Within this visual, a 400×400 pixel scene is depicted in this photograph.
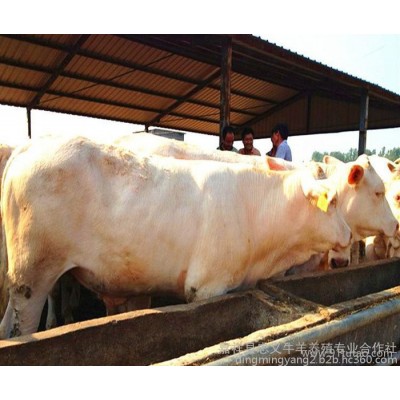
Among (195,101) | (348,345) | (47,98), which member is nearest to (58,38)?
(47,98)

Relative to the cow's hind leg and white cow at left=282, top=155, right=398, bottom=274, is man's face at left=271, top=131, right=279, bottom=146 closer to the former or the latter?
white cow at left=282, top=155, right=398, bottom=274

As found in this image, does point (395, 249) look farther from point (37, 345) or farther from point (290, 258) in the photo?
point (37, 345)

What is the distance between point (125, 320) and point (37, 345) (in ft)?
1.79

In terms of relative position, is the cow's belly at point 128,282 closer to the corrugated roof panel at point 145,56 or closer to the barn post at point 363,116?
the corrugated roof panel at point 145,56

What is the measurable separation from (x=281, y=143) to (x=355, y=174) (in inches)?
93.2

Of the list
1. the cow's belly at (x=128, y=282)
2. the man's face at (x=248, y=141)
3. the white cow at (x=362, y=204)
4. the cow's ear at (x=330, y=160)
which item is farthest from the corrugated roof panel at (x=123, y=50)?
the cow's belly at (x=128, y=282)

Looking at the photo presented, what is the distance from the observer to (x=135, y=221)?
3174 millimetres

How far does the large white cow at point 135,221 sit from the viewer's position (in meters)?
3.04

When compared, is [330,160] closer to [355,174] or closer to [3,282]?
[355,174]

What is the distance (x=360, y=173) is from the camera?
4.55m

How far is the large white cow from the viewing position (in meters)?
3.04

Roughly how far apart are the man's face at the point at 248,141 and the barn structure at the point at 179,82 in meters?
2.13

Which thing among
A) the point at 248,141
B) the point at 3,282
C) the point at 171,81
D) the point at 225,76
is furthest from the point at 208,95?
the point at 3,282

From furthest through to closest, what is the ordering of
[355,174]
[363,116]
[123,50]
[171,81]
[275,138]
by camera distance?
[363,116], [171,81], [123,50], [275,138], [355,174]
